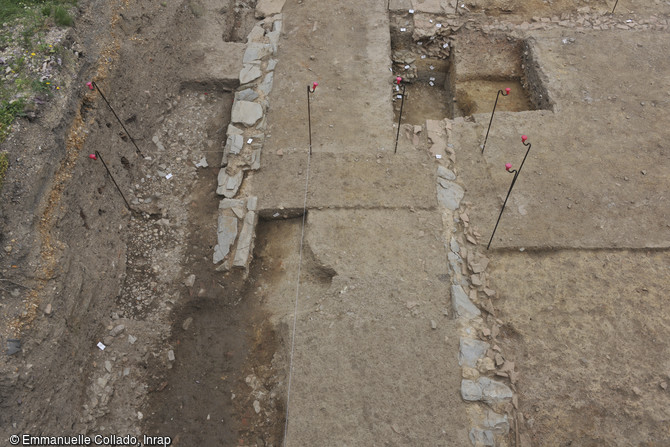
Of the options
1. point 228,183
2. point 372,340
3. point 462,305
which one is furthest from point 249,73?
point 462,305

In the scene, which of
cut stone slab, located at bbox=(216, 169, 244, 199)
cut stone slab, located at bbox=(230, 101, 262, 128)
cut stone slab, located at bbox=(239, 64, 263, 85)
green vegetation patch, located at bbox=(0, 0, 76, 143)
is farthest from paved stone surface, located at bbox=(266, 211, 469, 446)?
green vegetation patch, located at bbox=(0, 0, 76, 143)

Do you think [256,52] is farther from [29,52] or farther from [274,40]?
[29,52]

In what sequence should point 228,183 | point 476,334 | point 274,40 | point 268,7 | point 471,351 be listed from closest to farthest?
point 471,351 < point 476,334 < point 228,183 < point 274,40 < point 268,7

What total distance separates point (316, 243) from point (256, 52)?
4655 mm

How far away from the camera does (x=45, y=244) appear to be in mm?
4680

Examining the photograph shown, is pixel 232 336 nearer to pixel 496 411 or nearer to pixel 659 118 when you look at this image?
pixel 496 411

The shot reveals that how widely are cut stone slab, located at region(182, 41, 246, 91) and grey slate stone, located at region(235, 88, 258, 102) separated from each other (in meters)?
0.42

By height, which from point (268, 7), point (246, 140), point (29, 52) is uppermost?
point (29, 52)

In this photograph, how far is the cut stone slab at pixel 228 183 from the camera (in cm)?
653

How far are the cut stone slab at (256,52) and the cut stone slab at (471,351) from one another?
6426mm

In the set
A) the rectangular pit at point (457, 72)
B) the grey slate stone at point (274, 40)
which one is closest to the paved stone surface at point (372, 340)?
the rectangular pit at point (457, 72)

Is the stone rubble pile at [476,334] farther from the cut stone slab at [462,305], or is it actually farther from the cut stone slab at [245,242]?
the cut stone slab at [245,242]

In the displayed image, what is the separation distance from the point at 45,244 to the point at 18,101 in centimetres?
199

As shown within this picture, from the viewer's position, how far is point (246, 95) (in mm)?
7738
